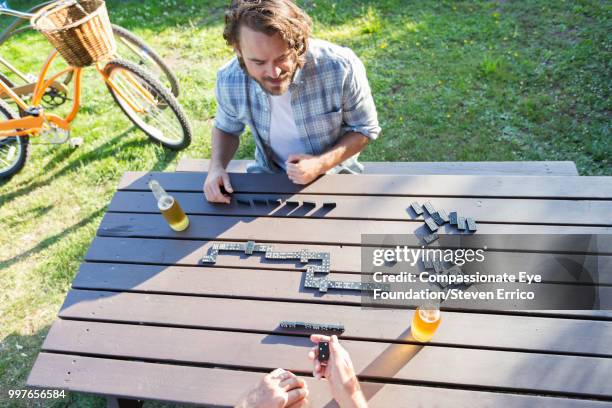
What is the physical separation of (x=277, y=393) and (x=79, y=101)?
3379mm

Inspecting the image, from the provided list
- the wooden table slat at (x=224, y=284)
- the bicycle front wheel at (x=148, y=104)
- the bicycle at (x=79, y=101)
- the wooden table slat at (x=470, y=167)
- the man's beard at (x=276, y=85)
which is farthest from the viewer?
the bicycle front wheel at (x=148, y=104)

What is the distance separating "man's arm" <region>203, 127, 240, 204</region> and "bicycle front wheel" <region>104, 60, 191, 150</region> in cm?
132

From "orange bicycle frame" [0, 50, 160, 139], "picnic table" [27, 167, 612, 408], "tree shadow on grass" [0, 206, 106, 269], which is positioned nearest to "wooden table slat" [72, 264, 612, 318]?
"picnic table" [27, 167, 612, 408]

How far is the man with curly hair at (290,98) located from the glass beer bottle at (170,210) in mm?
203

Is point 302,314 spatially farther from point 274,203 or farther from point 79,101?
point 79,101

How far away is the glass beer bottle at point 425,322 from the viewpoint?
5.15 ft

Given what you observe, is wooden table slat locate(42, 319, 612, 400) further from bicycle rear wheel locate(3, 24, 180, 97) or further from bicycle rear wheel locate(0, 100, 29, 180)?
bicycle rear wheel locate(3, 24, 180, 97)

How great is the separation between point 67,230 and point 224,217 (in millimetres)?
2085

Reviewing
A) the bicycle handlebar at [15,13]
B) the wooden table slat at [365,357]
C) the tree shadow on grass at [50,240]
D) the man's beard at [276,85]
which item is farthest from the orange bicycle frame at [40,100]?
the wooden table slat at [365,357]

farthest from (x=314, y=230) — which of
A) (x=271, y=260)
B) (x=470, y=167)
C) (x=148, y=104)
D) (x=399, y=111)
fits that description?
(x=148, y=104)

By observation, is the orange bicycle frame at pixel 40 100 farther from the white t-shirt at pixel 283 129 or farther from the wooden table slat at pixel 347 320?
the wooden table slat at pixel 347 320

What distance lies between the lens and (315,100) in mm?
2273

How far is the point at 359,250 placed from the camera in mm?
1962

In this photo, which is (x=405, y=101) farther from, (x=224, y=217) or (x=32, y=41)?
(x=32, y=41)
